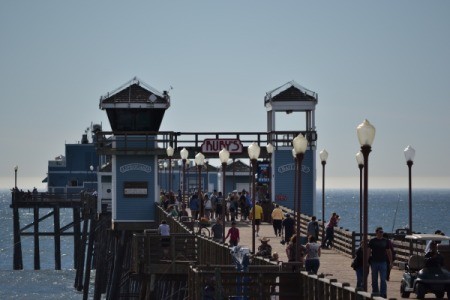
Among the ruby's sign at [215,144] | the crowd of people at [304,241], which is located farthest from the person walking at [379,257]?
the ruby's sign at [215,144]

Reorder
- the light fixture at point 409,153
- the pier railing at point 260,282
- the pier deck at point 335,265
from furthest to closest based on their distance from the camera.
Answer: the light fixture at point 409,153, the pier deck at point 335,265, the pier railing at point 260,282

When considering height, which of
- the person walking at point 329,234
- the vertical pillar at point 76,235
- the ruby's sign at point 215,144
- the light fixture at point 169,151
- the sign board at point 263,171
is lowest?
the vertical pillar at point 76,235

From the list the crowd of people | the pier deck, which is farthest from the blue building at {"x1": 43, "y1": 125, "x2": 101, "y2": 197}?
the pier deck

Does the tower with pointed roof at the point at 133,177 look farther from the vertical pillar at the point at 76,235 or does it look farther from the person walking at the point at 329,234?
the vertical pillar at the point at 76,235

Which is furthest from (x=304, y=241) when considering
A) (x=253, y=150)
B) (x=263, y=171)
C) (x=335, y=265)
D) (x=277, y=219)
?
(x=263, y=171)

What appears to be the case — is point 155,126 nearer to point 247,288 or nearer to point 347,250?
point 347,250

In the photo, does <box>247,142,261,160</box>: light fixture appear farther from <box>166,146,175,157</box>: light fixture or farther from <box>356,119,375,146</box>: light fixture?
<box>166,146,175,157</box>: light fixture


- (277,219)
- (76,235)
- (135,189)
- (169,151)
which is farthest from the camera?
(76,235)

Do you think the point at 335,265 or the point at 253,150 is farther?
the point at 253,150

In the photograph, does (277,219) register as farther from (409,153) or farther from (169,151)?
(409,153)

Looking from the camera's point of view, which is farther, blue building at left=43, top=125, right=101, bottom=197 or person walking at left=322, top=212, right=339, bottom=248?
blue building at left=43, top=125, right=101, bottom=197

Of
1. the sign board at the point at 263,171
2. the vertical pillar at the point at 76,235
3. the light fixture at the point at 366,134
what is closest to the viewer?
the light fixture at the point at 366,134

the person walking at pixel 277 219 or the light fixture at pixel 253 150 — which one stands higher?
the light fixture at pixel 253 150

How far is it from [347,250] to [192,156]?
20.9 m
